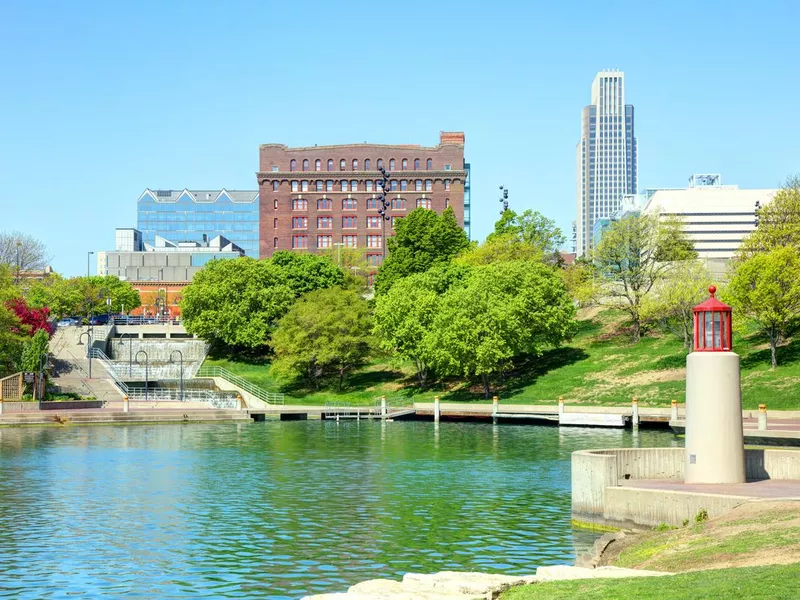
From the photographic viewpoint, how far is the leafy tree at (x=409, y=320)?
93750 mm

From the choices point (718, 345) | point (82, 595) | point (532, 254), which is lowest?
point (82, 595)

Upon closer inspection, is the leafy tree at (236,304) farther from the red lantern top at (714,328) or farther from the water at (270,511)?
the red lantern top at (714,328)

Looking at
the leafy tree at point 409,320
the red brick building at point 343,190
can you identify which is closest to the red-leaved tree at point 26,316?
the leafy tree at point 409,320

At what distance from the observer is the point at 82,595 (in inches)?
1016

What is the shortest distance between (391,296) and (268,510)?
61275mm

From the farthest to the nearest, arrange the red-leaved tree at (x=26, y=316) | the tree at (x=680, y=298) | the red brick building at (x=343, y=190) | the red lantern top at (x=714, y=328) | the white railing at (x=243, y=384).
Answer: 1. the red brick building at (x=343, y=190)
2. the white railing at (x=243, y=384)
3. the red-leaved tree at (x=26, y=316)
4. the tree at (x=680, y=298)
5. the red lantern top at (x=714, y=328)

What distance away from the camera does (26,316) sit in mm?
99875

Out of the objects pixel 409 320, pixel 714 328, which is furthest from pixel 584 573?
pixel 409 320

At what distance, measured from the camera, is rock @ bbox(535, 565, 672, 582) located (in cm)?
2191

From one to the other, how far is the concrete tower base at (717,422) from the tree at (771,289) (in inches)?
1888

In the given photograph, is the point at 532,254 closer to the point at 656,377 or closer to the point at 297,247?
the point at 656,377

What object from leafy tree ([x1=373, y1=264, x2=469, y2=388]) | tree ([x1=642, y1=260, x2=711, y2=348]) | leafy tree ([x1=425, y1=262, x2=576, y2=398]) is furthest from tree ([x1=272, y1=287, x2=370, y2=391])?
tree ([x1=642, y1=260, x2=711, y2=348])

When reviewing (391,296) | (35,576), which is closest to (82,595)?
(35,576)

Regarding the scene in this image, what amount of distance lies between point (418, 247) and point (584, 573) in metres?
103
